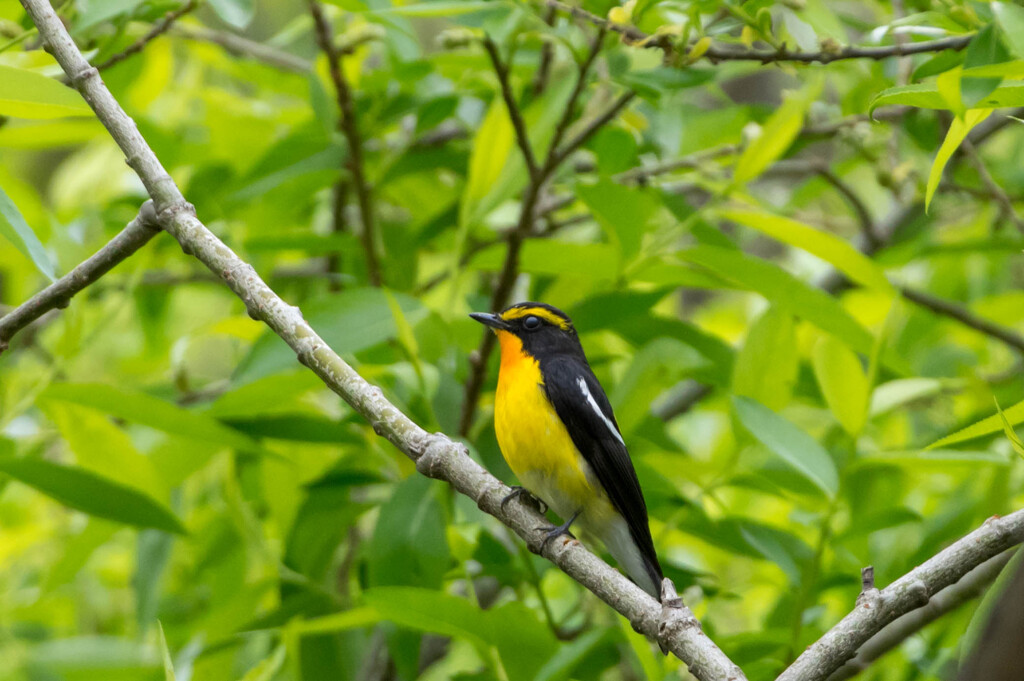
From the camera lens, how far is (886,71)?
3.75m

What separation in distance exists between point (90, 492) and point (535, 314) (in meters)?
1.47

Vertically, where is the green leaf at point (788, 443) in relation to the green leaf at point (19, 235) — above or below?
below

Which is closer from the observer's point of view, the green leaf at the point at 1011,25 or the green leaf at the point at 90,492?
the green leaf at the point at 1011,25

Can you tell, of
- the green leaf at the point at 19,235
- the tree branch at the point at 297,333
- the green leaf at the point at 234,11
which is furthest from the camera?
the green leaf at the point at 234,11

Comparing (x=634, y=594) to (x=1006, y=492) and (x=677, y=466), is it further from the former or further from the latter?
(x=1006, y=492)

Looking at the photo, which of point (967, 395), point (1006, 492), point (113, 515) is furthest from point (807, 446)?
point (113, 515)

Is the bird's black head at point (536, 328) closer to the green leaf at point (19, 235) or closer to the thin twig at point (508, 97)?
the thin twig at point (508, 97)

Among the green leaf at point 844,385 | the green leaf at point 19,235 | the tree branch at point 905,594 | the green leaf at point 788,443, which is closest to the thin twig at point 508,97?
the green leaf at point 788,443

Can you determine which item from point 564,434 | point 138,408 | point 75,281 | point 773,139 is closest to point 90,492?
point 138,408

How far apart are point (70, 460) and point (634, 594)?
363 cm

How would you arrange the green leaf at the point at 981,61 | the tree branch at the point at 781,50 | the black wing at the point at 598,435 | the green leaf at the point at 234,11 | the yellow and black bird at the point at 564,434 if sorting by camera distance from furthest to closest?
the yellow and black bird at the point at 564,434
the black wing at the point at 598,435
the green leaf at the point at 234,11
the tree branch at the point at 781,50
the green leaf at the point at 981,61

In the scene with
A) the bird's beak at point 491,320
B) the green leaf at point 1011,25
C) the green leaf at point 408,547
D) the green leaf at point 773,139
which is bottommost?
the green leaf at point 408,547

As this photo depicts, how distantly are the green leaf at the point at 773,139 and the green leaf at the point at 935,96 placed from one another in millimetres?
1036

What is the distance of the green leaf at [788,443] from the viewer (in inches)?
96.6
